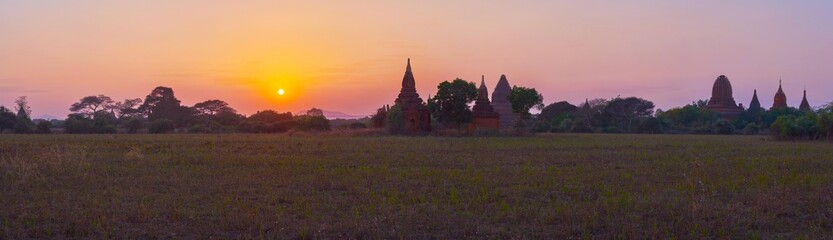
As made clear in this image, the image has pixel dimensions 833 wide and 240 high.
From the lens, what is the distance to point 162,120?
52.1 metres

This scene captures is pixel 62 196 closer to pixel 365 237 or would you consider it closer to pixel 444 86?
pixel 365 237

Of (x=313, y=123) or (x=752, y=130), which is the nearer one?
(x=313, y=123)

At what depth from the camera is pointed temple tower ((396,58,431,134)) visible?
1581 inches

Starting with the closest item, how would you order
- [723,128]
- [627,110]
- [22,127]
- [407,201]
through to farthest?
[407,201] < [22,127] < [723,128] < [627,110]

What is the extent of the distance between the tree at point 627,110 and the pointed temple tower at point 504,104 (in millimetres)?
12259

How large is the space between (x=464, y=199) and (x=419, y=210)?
107 cm

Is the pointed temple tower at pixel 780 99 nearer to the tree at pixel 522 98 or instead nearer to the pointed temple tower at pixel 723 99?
the pointed temple tower at pixel 723 99

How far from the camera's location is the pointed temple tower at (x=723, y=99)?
227ft

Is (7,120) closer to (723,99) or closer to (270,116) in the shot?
(270,116)

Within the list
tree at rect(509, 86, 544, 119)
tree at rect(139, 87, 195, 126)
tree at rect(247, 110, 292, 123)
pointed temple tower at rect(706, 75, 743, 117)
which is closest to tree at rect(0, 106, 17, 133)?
tree at rect(247, 110, 292, 123)

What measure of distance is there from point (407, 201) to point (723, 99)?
225 ft

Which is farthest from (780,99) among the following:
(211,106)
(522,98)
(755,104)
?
(211,106)

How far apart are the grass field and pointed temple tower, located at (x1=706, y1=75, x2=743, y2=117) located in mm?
59526

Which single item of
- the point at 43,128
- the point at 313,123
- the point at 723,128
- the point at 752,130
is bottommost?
the point at 752,130
